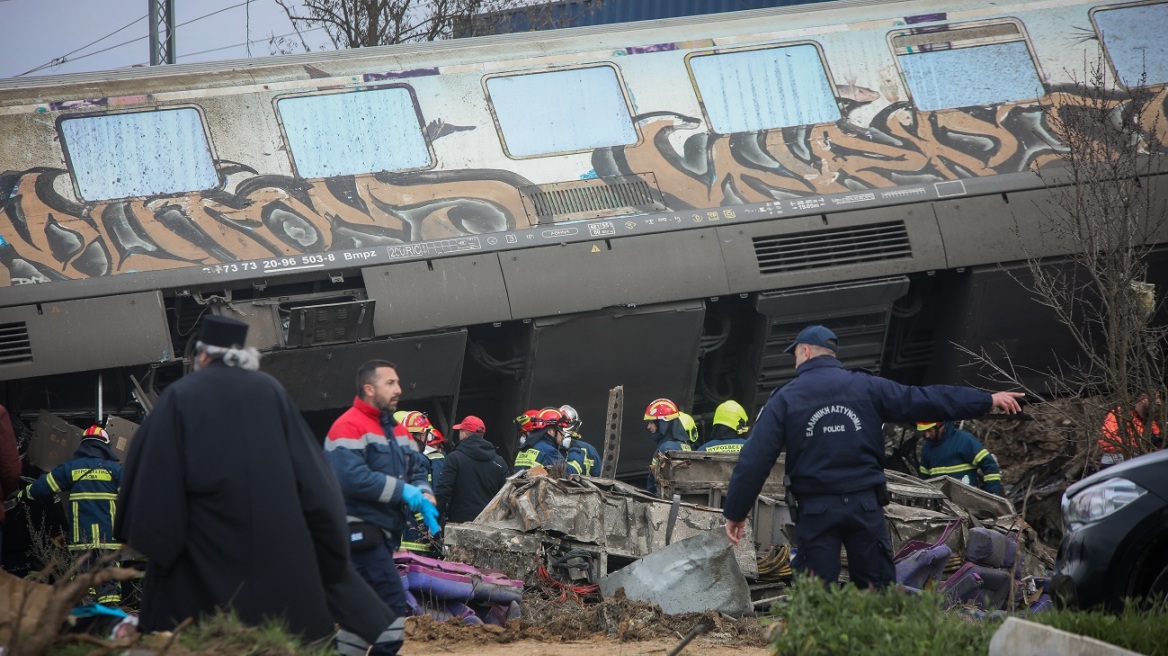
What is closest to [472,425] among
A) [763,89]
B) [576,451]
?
[576,451]

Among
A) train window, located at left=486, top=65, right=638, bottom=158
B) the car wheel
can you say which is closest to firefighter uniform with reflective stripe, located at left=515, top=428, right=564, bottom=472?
train window, located at left=486, top=65, right=638, bottom=158

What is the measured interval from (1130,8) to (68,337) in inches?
392

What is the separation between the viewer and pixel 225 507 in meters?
4.14

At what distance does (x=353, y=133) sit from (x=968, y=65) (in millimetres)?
5709

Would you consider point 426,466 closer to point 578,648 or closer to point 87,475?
point 578,648

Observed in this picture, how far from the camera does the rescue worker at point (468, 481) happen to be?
970 cm

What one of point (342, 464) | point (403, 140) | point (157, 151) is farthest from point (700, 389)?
point (342, 464)

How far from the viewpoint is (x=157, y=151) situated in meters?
10.5

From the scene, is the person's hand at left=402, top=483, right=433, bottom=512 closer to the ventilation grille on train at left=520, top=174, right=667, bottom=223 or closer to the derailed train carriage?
the derailed train carriage

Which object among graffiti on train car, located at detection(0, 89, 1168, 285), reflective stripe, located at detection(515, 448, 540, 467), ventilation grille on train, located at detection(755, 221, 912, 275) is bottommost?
reflective stripe, located at detection(515, 448, 540, 467)

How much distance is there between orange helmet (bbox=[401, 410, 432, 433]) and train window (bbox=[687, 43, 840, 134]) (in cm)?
375

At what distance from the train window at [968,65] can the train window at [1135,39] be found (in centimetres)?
79

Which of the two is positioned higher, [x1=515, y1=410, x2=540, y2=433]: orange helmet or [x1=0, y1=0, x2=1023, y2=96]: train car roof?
[x1=0, y1=0, x2=1023, y2=96]: train car roof

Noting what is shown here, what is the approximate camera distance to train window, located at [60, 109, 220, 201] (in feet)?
33.7
